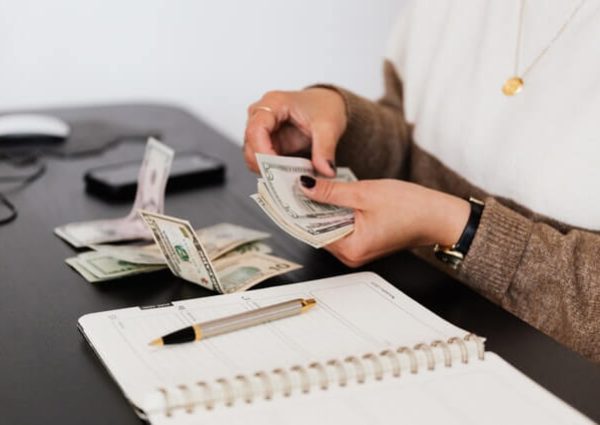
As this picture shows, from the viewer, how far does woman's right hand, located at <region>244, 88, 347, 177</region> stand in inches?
39.3

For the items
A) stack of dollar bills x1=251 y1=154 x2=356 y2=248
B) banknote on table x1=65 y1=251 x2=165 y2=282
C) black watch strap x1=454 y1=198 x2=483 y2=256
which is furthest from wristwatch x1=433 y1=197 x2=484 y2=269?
banknote on table x1=65 y1=251 x2=165 y2=282

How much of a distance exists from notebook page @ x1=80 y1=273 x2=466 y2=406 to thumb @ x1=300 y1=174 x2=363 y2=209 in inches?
3.7

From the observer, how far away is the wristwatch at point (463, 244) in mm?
840

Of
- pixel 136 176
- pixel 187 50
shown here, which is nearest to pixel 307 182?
pixel 136 176

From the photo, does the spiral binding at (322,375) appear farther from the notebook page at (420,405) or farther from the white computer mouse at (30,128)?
the white computer mouse at (30,128)

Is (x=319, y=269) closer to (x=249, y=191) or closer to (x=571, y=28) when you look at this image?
(x=249, y=191)

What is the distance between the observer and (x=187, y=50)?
1.81 m

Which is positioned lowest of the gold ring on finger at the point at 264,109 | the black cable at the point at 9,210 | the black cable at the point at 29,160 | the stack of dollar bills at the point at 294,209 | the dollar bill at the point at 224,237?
the black cable at the point at 9,210

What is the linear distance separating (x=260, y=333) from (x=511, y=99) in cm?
54

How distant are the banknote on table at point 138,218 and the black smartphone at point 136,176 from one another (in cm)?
4

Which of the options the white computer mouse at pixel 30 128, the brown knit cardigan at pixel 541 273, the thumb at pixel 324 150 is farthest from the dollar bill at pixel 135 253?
the white computer mouse at pixel 30 128

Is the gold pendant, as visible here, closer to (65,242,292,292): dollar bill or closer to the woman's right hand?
the woman's right hand

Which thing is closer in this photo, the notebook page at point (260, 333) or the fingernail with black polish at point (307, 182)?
the notebook page at point (260, 333)

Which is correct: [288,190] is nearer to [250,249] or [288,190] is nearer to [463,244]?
[250,249]
